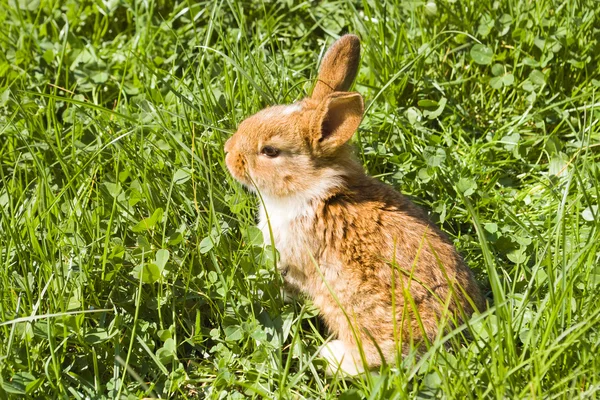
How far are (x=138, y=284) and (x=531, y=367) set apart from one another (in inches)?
76.2

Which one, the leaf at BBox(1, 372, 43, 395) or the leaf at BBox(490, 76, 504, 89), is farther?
the leaf at BBox(490, 76, 504, 89)

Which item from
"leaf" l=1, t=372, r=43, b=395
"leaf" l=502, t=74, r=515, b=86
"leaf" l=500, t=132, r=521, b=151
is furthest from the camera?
"leaf" l=502, t=74, r=515, b=86

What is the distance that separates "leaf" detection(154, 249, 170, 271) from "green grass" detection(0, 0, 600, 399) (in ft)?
0.27

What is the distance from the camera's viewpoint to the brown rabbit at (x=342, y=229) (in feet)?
13.0

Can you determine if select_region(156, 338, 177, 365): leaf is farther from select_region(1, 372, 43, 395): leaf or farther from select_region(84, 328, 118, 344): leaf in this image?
select_region(1, 372, 43, 395): leaf

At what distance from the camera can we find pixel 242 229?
4.32 meters

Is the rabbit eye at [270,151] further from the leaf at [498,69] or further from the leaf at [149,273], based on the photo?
the leaf at [498,69]

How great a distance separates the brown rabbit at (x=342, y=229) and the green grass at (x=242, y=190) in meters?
0.16

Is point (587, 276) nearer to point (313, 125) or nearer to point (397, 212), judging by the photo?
point (397, 212)

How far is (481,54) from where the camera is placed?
536 cm

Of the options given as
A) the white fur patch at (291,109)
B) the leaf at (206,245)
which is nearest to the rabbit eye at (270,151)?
the white fur patch at (291,109)

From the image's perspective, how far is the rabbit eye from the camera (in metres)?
4.36

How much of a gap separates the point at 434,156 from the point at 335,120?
90 centimetres

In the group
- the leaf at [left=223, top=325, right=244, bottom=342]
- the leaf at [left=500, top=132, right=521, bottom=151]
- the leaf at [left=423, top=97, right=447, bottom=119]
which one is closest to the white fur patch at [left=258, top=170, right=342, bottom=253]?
the leaf at [left=223, top=325, right=244, bottom=342]
